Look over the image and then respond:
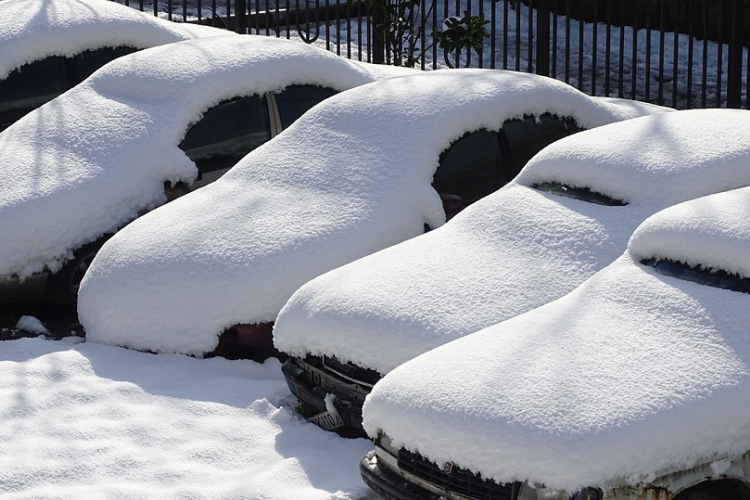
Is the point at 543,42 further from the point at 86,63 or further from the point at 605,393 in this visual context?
the point at 605,393

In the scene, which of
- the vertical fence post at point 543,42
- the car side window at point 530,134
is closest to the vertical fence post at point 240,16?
the vertical fence post at point 543,42

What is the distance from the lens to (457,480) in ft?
17.0

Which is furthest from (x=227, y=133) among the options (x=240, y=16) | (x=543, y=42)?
(x=240, y=16)

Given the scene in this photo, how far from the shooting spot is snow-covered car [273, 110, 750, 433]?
6254 millimetres

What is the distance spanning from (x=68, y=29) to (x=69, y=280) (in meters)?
2.91

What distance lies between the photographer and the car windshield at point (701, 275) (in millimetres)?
5516

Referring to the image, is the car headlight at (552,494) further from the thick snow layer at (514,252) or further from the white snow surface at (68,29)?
the white snow surface at (68,29)

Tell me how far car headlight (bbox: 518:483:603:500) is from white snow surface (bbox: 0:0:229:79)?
6.85m

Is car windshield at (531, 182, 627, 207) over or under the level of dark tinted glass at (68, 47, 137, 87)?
under

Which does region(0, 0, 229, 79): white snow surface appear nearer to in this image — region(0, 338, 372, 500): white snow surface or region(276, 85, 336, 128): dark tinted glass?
region(276, 85, 336, 128): dark tinted glass

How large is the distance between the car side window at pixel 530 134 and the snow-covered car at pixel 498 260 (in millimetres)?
1101

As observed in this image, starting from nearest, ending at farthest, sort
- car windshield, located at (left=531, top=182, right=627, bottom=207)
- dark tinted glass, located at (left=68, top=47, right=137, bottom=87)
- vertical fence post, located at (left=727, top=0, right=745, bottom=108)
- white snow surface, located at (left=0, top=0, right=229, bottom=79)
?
car windshield, located at (left=531, top=182, right=627, bottom=207) → white snow surface, located at (left=0, top=0, right=229, bottom=79) → dark tinted glass, located at (left=68, top=47, right=137, bottom=87) → vertical fence post, located at (left=727, top=0, right=745, bottom=108)

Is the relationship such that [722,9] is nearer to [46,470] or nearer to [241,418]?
[241,418]

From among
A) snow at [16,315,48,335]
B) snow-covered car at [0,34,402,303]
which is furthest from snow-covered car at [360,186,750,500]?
snow at [16,315,48,335]
